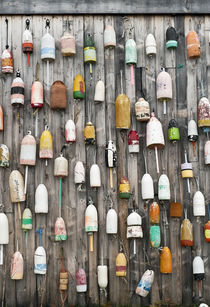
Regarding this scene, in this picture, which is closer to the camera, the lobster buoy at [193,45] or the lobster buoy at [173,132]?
the lobster buoy at [173,132]

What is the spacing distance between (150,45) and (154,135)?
0.96 metres

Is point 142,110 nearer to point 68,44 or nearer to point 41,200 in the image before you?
point 68,44

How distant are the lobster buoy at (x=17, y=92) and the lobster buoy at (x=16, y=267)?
1.50 metres

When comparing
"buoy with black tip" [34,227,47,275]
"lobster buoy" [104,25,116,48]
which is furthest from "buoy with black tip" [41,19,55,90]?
"buoy with black tip" [34,227,47,275]

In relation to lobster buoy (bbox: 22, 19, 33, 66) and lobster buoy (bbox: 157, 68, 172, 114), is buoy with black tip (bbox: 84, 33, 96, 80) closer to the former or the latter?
lobster buoy (bbox: 22, 19, 33, 66)

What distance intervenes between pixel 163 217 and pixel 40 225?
122 centimetres

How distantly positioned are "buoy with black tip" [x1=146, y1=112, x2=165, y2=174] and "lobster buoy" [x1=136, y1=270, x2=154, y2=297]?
1.01 m

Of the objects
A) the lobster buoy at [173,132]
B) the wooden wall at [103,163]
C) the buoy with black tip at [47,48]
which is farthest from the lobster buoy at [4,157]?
the lobster buoy at [173,132]

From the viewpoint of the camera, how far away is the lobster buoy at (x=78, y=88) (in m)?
4.79

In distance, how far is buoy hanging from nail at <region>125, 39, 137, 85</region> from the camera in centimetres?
488

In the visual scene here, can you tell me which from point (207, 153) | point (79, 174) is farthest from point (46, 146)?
point (207, 153)

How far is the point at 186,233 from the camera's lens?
15.1 feet

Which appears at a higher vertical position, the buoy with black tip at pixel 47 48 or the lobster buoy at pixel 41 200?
the buoy with black tip at pixel 47 48

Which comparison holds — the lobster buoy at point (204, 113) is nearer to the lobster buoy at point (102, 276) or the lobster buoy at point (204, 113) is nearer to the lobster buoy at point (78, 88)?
the lobster buoy at point (78, 88)
